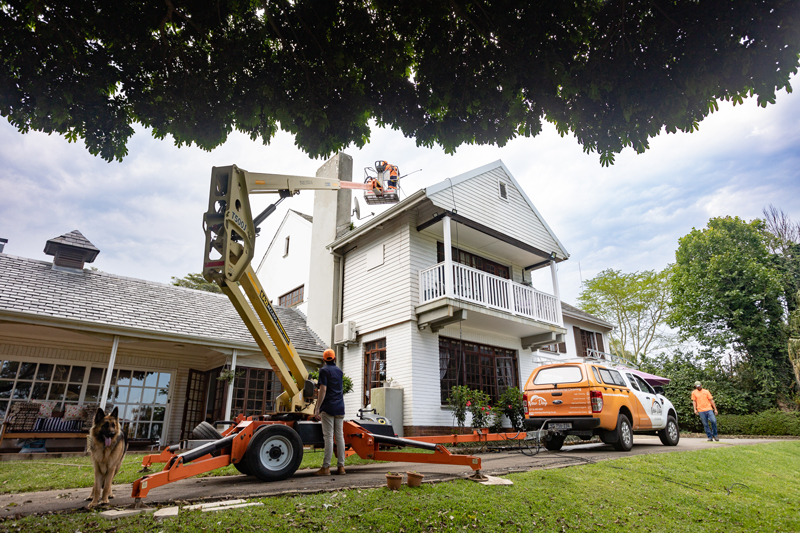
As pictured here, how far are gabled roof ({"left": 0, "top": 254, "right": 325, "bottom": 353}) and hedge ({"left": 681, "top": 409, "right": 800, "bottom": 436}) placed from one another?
723 inches

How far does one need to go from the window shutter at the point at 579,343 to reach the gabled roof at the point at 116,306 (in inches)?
541

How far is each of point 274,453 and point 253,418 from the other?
1.07 m

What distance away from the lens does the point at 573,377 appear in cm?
988

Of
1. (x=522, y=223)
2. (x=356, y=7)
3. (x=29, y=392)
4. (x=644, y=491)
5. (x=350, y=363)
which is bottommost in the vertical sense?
(x=644, y=491)

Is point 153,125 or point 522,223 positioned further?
point 522,223

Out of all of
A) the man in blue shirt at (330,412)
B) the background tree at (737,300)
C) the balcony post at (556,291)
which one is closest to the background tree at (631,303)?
the background tree at (737,300)

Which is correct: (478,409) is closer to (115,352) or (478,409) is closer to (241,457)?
(241,457)

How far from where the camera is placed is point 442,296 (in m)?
12.6

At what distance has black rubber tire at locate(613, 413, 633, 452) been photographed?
9.80 meters

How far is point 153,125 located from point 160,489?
14.7 feet

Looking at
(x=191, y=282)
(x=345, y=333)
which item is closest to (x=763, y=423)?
(x=345, y=333)

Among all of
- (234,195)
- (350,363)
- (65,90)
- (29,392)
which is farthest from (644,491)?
(29,392)

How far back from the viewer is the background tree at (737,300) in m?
22.6

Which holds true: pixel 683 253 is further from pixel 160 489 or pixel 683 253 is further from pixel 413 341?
pixel 160 489
